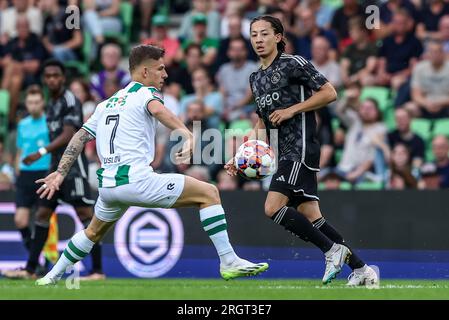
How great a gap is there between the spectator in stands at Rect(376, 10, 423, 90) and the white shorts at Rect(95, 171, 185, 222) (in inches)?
314

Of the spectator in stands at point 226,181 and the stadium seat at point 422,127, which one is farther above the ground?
the stadium seat at point 422,127

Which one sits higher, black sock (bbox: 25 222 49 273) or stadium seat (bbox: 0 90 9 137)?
stadium seat (bbox: 0 90 9 137)

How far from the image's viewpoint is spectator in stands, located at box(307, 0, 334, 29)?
17562mm

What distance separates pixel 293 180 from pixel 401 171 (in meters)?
5.56

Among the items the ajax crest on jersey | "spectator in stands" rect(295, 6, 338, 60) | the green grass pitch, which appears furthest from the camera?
"spectator in stands" rect(295, 6, 338, 60)

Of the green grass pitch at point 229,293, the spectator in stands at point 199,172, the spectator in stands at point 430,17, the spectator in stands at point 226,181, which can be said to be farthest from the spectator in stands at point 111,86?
the green grass pitch at point 229,293

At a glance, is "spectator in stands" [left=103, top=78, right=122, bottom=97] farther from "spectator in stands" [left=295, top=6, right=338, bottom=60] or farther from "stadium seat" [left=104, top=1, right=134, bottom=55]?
"spectator in stands" [left=295, top=6, right=338, bottom=60]

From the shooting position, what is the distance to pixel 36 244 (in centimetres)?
1245

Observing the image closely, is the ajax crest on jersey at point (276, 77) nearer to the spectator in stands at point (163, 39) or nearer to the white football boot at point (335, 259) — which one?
the white football boot at point (335, 259)

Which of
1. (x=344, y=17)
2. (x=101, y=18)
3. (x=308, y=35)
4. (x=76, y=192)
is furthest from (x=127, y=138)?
(x=101, y=18)

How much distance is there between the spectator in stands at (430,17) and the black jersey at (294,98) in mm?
7329

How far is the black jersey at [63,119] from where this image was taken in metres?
12.3

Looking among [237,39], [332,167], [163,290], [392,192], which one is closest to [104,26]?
[237,39]

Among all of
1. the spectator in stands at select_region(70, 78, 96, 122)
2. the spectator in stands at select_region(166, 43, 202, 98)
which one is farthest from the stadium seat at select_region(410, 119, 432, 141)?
the spectator in stands at select_region(70, 78, 96, 122)
